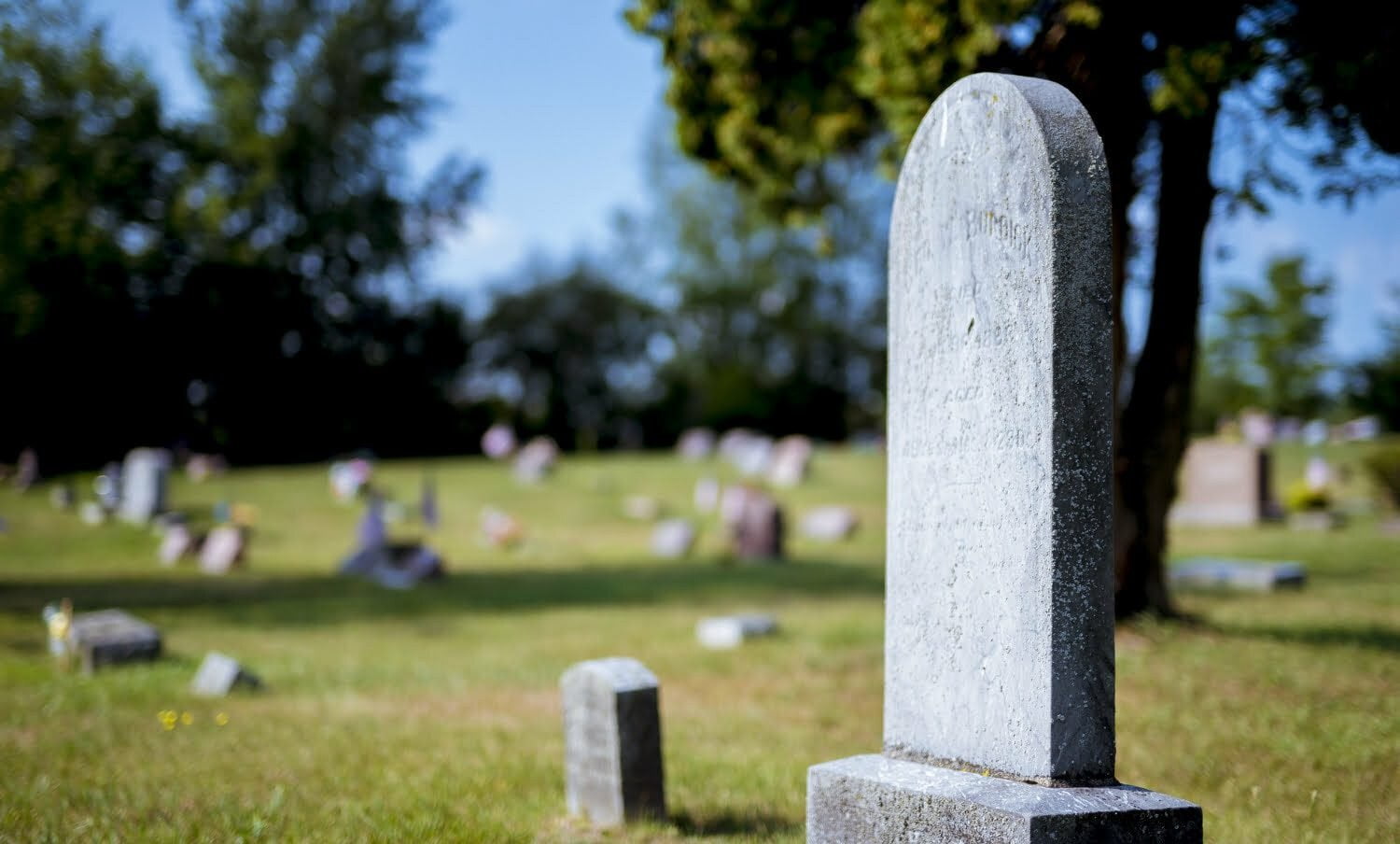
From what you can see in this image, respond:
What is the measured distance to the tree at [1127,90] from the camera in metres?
7.88

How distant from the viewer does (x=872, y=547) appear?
20188mm

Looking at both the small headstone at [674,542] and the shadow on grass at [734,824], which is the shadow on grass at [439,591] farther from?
the shadow on grass at [734,824]

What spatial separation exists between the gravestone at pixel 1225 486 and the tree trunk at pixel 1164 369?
1279 centimetres

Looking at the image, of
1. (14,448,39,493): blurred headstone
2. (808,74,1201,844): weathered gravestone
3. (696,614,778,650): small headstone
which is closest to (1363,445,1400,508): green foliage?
(696,614,778,650): small headstone

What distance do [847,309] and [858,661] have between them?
150 ft

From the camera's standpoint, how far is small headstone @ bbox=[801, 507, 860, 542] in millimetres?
20922

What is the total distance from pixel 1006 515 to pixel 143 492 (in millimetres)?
21485

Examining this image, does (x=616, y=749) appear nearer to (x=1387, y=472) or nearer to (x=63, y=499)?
(x=1387, y=472)

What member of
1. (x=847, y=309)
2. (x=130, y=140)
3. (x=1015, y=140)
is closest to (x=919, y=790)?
(x=1015, y=140)

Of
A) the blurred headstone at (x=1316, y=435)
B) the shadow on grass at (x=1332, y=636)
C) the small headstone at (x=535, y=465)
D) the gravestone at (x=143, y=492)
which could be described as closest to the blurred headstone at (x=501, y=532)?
the gravestone at (x=143, y=492)

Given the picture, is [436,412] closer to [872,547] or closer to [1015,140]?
[872,547]

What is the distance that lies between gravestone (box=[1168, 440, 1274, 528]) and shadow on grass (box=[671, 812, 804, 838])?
706 inches

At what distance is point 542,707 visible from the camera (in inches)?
307

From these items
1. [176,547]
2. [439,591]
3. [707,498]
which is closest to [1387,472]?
[707,498]
